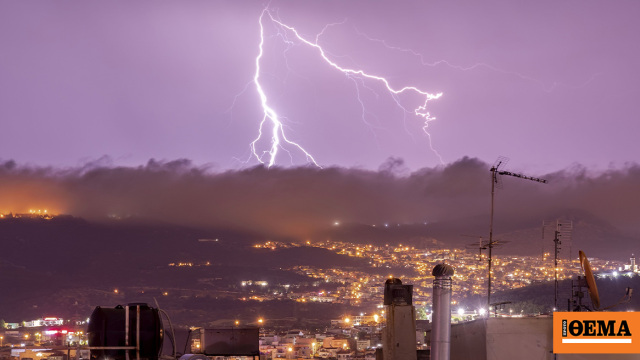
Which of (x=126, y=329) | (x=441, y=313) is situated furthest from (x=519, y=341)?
(x=126, y=329)

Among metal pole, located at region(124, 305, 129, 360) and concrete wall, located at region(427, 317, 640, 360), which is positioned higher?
metal pole, located at region(124, 305, 129, 360)

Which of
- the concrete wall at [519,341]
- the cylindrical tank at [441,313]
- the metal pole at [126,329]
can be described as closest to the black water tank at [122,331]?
the metal pole at [126,329]

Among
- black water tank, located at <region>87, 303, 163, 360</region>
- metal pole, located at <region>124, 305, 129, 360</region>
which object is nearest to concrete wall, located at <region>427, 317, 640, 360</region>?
black water tank, located at <region>87, 303, 163, 360</region>

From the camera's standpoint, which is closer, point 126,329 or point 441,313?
point 126,329

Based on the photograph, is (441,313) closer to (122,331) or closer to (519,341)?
(519,341)

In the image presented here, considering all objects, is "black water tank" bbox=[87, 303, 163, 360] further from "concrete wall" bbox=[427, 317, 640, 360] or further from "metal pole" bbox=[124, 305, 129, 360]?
"concrete wall" bbox=[427, 317, 640, 360]

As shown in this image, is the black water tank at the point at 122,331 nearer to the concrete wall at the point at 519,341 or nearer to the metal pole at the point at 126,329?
the metal pole at the point at 126,329
